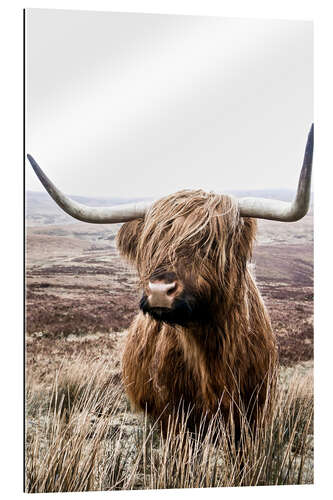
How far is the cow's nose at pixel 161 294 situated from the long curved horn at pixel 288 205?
2.09 ft

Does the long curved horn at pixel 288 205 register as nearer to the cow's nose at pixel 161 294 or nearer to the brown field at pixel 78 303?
the brown field at pixel 78 303

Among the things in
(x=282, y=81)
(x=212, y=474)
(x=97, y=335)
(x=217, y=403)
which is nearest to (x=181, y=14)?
(x=282, y=81)

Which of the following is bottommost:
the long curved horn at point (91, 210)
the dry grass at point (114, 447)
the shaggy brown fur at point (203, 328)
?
the dry grass at point (114, 447)

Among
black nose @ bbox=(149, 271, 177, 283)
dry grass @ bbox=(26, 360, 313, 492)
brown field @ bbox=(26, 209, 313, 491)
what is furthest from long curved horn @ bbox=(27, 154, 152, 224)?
dry grass @ bbox=(26, 360, 313, 492)

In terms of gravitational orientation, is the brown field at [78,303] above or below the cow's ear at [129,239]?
below

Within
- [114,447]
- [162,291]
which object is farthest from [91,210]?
[114,447]

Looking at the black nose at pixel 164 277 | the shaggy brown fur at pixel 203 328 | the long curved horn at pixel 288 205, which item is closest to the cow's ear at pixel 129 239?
the shaggy brown fur at pixel 203 328

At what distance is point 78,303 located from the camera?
4414mm

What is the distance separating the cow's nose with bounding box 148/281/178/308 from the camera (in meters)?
3.92

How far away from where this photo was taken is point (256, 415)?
14.9ft

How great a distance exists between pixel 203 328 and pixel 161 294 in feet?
1.58

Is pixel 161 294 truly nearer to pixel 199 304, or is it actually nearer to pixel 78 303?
pixel 199 304

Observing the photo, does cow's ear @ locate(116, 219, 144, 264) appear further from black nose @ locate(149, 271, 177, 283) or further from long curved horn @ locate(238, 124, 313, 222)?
long curved horn @ locate(238, 124, 313, 222)

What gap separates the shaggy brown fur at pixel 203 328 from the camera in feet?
13.7
